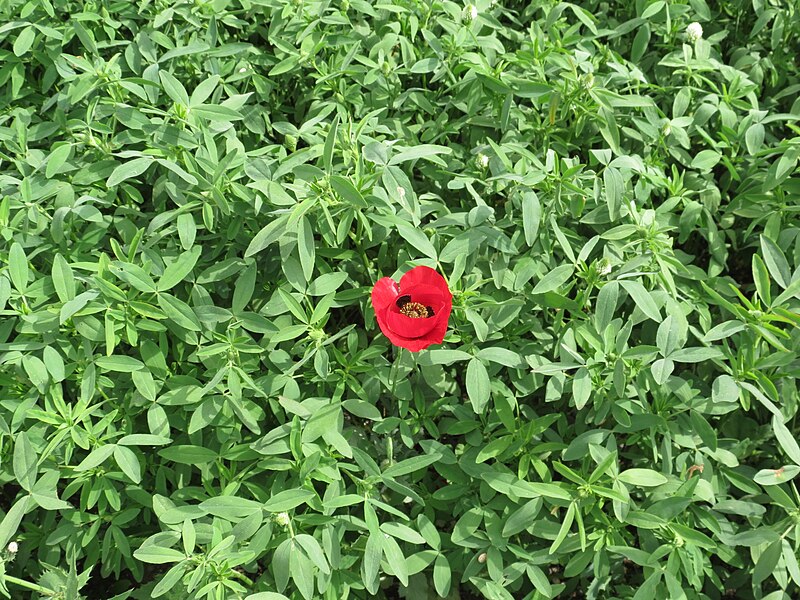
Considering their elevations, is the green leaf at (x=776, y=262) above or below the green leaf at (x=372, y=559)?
above

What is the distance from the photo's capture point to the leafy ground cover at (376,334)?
1764mm

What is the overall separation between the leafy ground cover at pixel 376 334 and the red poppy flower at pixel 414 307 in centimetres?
12

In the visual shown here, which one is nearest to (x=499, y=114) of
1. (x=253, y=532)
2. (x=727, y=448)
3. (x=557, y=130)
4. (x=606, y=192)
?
(x=557, y=130)

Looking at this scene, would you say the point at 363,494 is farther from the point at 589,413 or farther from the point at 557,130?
the point at 557,130

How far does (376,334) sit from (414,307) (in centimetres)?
32

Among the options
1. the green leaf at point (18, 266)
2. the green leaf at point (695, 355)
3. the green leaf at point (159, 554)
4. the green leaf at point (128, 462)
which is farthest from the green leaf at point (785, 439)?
the green leaf at point (18, 266)

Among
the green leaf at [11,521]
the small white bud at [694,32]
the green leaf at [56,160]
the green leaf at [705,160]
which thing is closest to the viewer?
the green leaf at [11,521]

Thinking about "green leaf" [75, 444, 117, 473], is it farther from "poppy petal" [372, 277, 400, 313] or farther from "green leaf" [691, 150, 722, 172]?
"green leaf" [691, 150, 722, 172]

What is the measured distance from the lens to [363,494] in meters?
1.76

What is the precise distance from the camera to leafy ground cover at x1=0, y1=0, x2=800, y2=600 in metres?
1.76

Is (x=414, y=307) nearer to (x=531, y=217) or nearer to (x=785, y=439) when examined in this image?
(x=531, y=217)

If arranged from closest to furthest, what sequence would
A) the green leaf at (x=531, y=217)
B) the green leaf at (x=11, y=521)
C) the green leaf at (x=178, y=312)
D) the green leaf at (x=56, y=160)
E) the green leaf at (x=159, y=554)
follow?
the green leaf at (x=159, y=554) < the green leaf at (x=11, y=521) < the green leaf at (x=178, y=312) < the green leaf at (x=531, y=217) < the green leaf at (x=56, y=160)

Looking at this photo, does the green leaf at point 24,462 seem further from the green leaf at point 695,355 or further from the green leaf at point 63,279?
the green leaf at point 695,355

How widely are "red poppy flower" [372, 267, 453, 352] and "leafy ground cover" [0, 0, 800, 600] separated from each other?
0.12m
